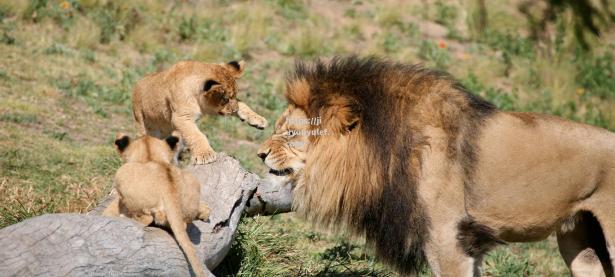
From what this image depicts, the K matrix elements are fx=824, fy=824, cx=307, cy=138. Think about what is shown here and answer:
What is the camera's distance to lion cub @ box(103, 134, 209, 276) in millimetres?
4031

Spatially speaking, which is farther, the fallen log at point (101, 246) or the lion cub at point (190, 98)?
the lion cub at point (190, 98)

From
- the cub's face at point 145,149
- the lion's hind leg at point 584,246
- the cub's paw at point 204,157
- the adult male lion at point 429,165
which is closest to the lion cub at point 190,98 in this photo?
the cub's paw at point 204,157

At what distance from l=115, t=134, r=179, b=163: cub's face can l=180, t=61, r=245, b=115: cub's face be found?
1.09 metres

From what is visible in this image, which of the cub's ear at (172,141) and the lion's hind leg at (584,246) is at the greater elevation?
the cub's ear at (172,141)

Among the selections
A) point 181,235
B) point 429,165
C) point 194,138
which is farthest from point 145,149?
point 429,165

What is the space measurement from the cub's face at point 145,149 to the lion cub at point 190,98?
80 cm

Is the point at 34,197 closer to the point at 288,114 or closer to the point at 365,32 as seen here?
the point at 288,114

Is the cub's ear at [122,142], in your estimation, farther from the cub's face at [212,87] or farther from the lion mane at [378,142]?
the cub's face at [212,87]

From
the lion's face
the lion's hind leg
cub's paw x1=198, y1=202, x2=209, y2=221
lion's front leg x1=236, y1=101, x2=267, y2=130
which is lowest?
the lion's hind leg

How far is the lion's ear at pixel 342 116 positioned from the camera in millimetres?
4734

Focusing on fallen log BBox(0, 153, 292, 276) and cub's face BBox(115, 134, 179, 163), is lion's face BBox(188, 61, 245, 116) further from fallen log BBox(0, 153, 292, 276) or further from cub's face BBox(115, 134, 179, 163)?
fallen log BBox(0, 153, 292, 276)

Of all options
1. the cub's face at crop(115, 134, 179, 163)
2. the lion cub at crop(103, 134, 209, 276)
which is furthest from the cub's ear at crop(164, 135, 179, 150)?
the lion cub at crop(103, 134, 209, 276)

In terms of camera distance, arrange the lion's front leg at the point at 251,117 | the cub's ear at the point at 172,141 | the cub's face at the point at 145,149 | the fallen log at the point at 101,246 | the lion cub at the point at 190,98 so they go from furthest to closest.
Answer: the lion's front leg at the point at 251,117, the lion cub at the point at 190,98, the cub's ear at the point at 172,141, the cub's face at the point at 145,149, the fallen log at the point at 101,246

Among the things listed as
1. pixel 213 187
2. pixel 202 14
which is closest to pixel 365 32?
pixel 202 14
